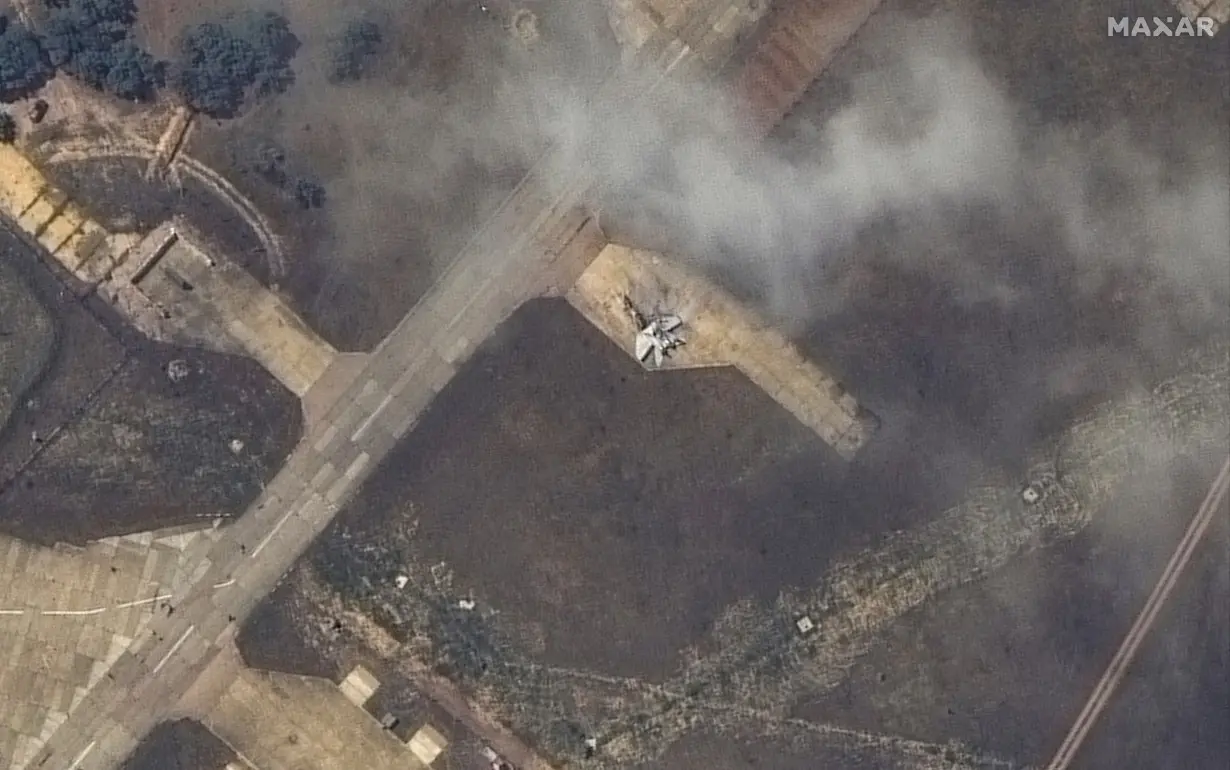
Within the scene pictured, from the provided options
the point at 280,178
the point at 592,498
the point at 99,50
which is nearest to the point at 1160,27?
the point at 592,498

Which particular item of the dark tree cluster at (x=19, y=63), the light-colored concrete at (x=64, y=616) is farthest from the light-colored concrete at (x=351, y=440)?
the dark tree cluster at (x=19, y=63)

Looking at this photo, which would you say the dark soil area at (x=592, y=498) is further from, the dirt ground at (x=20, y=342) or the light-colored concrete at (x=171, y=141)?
the light-colored concrete at (x=171, y=141)

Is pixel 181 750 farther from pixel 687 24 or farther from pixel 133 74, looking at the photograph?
pixel 687 24

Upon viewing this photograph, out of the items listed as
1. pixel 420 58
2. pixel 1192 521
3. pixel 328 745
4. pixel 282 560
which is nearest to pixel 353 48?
pixel 420 58

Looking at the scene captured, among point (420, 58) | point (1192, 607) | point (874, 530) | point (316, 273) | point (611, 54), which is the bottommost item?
point (316, 273)

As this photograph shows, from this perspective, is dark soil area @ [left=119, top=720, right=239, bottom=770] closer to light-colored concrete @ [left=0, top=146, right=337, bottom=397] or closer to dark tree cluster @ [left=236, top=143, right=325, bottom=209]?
light-colored concrete @ [left=0, top=146, right=337, bottom=397]

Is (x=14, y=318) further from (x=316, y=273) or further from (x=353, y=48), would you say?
(x=353, y=48)
